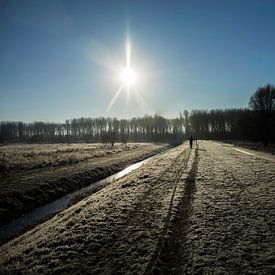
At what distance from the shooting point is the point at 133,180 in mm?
22250

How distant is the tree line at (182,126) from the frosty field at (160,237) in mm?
50470

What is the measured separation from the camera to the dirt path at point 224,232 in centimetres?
790

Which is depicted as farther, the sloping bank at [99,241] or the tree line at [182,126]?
the tree line at [182,126]

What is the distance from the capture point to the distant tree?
58.5 metres

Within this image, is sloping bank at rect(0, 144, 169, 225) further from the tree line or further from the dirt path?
the tree line

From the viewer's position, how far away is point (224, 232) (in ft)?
33.5

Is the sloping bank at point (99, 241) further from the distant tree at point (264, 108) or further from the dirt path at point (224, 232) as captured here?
the distant tree at point (264, 108)

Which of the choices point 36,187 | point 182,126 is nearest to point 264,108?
point 36,187

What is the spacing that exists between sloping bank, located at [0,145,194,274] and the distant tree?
4975 cm

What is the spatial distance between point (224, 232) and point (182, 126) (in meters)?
169

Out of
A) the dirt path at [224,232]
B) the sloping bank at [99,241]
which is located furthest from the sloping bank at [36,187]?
the dirt path at [224,232]

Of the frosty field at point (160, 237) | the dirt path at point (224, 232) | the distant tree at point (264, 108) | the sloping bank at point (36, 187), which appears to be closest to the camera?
the dirt path at point (224, 232)

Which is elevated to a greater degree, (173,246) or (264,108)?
(264,108)

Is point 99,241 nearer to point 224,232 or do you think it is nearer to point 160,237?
point 160,237
